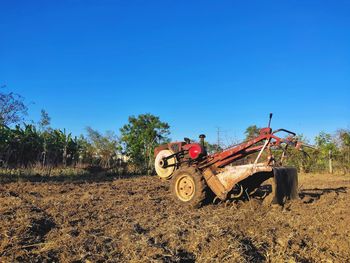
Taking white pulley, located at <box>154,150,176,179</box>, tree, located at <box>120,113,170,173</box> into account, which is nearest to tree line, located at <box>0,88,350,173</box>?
tree, located at <box>120,113,170,173</box>

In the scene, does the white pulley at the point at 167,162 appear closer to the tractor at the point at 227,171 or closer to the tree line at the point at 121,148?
the tractor at the point at 227,171

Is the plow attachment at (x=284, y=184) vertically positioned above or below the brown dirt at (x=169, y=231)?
above

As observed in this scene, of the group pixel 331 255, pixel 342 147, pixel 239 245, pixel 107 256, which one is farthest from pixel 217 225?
pixel 342 147

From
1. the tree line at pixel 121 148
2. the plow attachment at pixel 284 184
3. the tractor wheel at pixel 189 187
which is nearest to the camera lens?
the plow attachment at pixel 284 184

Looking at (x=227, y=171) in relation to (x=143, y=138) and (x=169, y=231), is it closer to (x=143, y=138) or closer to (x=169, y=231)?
(x=169, y=231)

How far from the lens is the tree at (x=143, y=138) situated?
20136 mm

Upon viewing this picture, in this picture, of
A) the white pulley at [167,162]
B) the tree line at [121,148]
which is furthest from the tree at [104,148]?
the white pulley at [167,162]

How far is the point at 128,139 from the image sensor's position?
21.2 m

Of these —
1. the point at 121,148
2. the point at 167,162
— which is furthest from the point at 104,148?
the point at 167,162

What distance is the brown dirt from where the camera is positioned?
13.2 ft

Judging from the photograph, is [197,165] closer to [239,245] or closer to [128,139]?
[239,245]

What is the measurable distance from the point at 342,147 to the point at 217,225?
720 inches

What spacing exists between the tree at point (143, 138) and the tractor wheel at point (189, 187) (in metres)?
10.9

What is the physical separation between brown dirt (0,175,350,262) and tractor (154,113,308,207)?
34 centimetres
